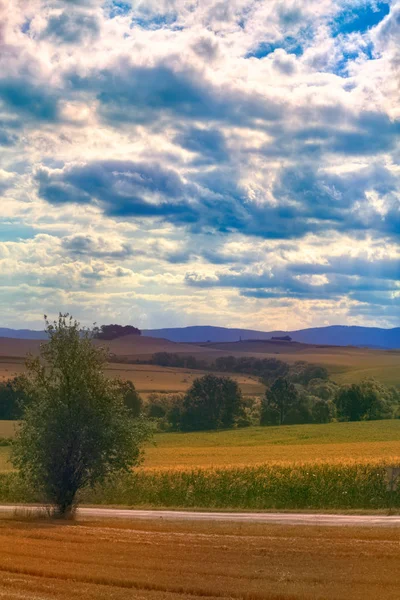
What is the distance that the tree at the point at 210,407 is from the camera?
103562 millimetres

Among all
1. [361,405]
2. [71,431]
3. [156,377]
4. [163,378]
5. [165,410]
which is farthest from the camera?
[156,377]

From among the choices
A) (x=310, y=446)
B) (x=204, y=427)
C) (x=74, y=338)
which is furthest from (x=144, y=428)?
(x=204, y=427)

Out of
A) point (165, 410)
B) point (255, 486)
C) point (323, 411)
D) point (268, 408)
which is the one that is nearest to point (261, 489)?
point (255, 486)

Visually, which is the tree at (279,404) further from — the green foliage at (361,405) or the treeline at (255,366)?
the treeline at (255,366)

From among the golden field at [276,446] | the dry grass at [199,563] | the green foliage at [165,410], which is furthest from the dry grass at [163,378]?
the dry grass at [199,563]

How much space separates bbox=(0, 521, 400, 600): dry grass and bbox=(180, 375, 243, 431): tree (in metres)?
76.2

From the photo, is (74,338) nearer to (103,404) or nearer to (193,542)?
(103,404)

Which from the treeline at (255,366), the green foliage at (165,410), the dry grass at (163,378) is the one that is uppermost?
the treeline at (255,366)

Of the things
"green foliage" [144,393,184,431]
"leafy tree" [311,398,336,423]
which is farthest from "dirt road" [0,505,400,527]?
"leafy tree" [311,398,336,423]

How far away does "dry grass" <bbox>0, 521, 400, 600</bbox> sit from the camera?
1603cm

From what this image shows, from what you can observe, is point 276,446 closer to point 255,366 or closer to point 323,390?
point 323,390

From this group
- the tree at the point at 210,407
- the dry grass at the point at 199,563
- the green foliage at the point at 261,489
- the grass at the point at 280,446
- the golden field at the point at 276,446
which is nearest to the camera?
the dry grass at the point at 199,563

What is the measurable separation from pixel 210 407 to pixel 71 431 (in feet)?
230

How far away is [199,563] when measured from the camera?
63.5ft
